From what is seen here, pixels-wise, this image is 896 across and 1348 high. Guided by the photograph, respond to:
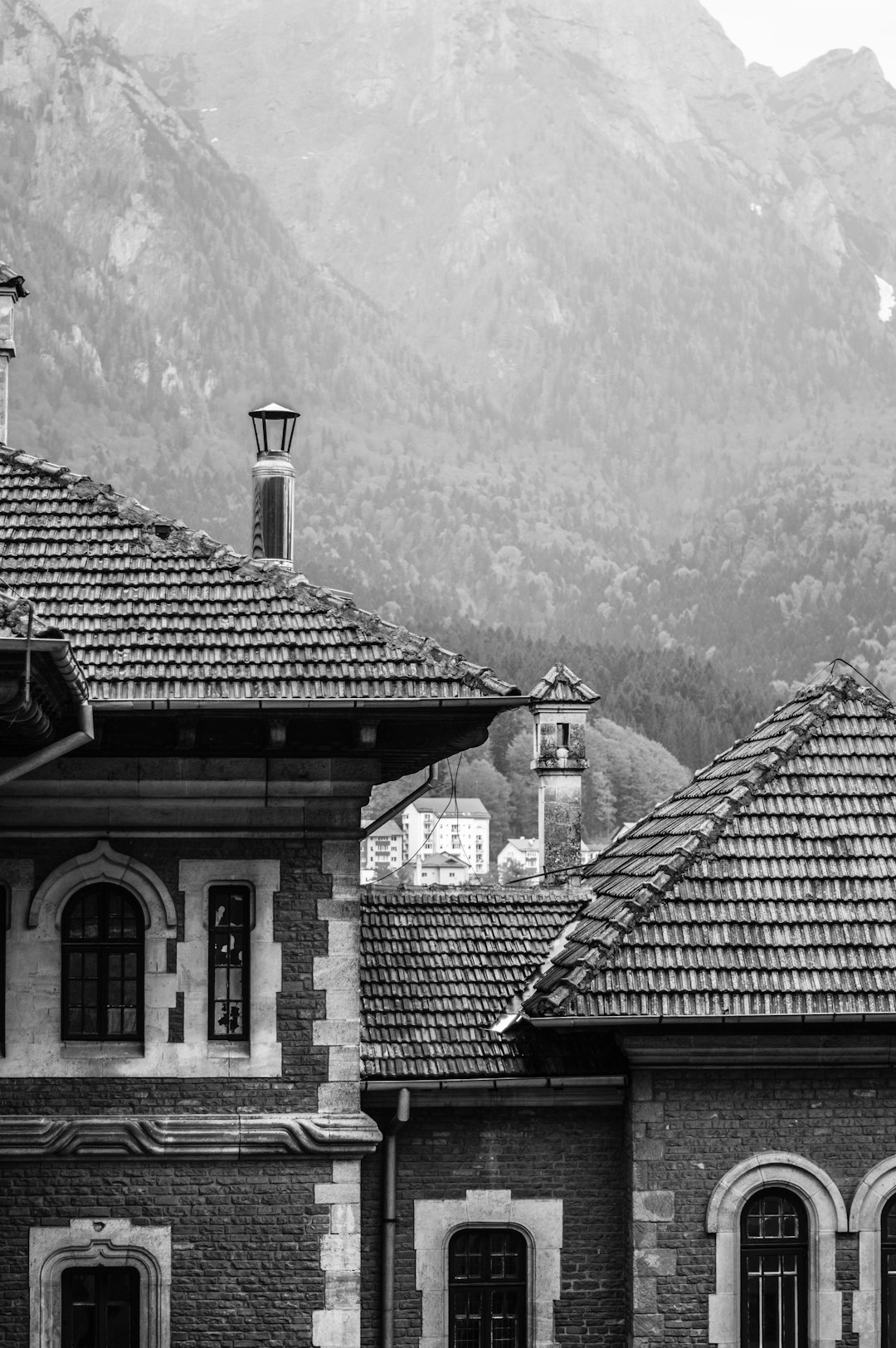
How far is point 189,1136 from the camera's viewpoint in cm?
1587

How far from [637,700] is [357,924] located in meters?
147

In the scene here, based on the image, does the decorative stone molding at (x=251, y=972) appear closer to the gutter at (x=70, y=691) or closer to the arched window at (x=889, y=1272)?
the gutter at (x=70, y=691)

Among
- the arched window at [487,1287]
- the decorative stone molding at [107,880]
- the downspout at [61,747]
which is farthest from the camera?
the arched window at [487,1287]

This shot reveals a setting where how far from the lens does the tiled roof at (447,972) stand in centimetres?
1666

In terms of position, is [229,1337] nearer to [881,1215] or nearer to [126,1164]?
[126,1164]

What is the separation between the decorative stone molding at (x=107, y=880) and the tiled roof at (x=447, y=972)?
205 cm

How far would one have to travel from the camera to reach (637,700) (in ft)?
533

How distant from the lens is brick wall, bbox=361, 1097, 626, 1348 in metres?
16.7

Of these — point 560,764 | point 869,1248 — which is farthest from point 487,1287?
point 560,764

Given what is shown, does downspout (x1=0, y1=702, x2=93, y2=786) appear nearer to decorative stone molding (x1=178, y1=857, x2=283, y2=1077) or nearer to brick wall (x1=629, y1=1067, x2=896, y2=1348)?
decorative stone molding (x1=178, y1=857, x2=283, y2=1077)

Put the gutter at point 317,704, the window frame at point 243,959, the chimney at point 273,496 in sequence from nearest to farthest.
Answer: the gutter at point 317,704 → the window frame at point 243,959 → the chimney at point 273,496

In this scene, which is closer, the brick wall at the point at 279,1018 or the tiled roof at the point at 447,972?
the brick wall at the point at 279,1018

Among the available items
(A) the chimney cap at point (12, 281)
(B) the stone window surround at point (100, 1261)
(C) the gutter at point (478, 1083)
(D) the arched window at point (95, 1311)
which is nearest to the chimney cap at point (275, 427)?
(A) the chimney cap at point (12, 281)

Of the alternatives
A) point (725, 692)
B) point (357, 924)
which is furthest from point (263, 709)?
point (725, 692)
